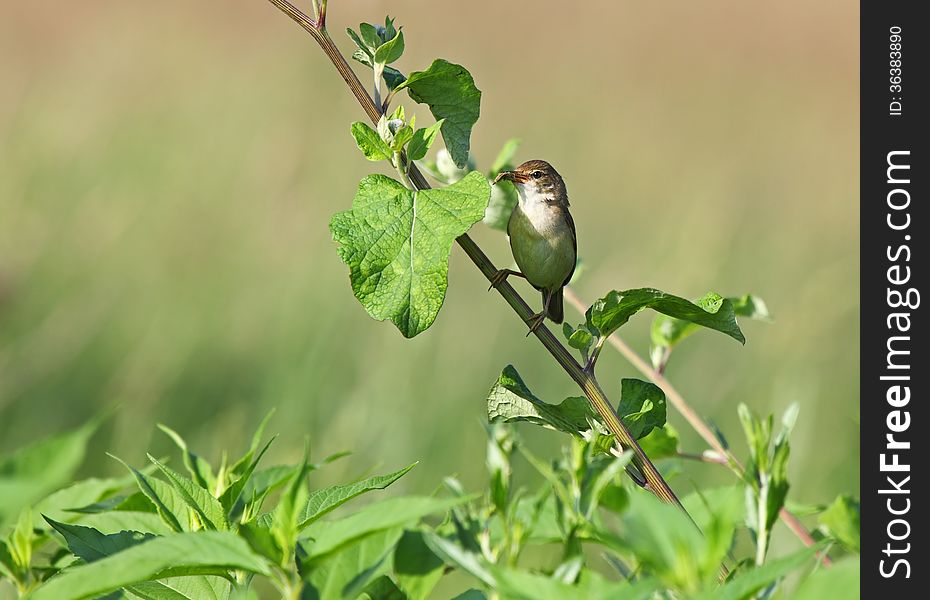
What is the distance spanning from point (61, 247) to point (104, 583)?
→ 5.35 meters

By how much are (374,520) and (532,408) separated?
0.51 meters

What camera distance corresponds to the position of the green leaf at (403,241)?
1.26 metres

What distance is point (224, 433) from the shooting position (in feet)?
13.6

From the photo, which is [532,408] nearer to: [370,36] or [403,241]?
[403,241]

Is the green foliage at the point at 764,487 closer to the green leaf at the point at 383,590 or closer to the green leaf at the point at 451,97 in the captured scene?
the green leaf at the point at 383,590

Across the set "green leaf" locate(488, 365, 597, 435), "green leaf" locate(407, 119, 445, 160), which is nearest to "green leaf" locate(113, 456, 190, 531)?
"green leaf" locate(488, 365, 597, 435)

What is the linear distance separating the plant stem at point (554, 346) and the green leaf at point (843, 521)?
0.86ft

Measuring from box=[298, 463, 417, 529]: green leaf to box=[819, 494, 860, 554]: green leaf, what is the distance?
616 mm

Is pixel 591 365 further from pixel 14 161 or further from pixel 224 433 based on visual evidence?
pixel 14 161

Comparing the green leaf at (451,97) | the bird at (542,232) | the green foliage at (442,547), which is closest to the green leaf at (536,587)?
the green foliage at (442,547)

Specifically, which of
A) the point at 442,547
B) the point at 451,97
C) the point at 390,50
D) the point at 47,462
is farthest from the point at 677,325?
the point at 47,462

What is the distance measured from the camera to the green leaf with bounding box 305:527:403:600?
0.91 m

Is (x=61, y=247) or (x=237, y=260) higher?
(x=61, y=247)
